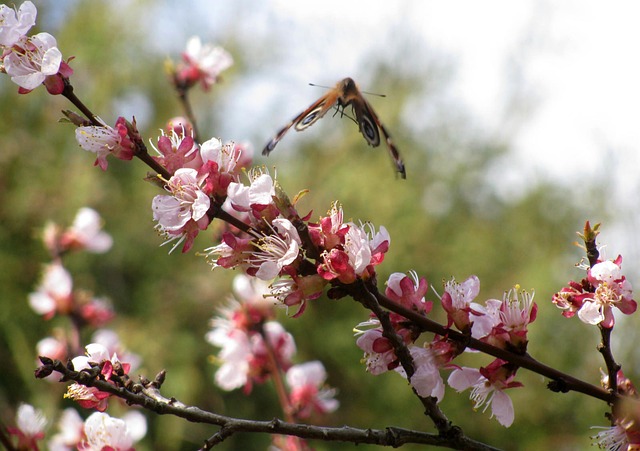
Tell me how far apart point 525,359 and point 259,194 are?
38cm

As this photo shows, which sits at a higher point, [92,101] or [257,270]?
[257,270]

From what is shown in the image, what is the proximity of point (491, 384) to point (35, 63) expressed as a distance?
0.71 meters

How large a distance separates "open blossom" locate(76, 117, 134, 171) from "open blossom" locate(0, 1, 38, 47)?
14 centimetres

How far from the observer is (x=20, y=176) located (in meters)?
4.30

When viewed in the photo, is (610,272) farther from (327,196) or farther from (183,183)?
(327,196)

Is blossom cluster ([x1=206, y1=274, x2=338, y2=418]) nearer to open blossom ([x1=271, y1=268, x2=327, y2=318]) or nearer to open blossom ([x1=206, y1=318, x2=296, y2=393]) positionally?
open blossom ([x1=206, y1=318, x2=296, y2=393])

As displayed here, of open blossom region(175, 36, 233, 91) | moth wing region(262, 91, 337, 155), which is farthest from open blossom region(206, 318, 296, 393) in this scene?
moth wing region(262, 91, 337, 155)

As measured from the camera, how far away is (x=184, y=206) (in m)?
0.88

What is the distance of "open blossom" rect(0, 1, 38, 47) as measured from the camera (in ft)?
2.87

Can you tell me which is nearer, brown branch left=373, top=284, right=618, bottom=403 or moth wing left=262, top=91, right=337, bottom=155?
brown branch left=373, top=284, right=618, bottom=403

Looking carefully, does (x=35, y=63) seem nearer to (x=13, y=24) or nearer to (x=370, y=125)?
(x=13, y=24)

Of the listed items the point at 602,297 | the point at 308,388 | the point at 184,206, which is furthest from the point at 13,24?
the point at 308,388

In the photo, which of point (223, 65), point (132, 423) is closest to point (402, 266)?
point (223, 65)

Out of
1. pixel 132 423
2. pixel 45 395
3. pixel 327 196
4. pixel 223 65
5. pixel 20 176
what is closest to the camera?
pixel 132 423
